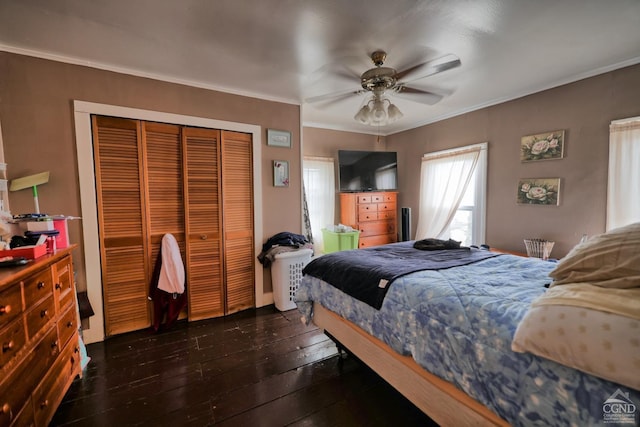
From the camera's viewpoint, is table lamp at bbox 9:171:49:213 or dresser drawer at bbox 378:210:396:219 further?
dresser drawer at bbox 378:210:396:219

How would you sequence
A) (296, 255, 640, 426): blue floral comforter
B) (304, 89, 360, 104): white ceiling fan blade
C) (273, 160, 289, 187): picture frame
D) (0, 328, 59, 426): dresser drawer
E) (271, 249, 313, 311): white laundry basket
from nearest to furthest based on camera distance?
(296, 255, 640, 426): blue floral comforter
(0, 328, 59, 426): dresser drawer
(304, 89, 360, 104): white ceiling fan blade
(271, 249, 313, 311): white laundry basket
(273, 160, 289, 187): picture frame

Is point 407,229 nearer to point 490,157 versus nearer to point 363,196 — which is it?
point 363,196

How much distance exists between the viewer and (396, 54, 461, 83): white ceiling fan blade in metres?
1.71

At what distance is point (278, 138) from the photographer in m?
3.01

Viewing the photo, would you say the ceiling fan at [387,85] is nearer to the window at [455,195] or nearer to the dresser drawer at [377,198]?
the window at [455,195]

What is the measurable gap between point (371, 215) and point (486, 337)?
3.28 m

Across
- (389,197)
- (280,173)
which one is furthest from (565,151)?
(280,173)

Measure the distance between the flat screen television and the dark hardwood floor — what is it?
2.49 meters

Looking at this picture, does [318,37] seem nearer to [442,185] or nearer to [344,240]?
[344,240]

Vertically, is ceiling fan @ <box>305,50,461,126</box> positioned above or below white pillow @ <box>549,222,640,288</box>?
above

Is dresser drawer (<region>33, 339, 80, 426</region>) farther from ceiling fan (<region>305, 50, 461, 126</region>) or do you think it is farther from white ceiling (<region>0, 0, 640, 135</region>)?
ceiling fan (<region>305, 50, 461, 126</region>)

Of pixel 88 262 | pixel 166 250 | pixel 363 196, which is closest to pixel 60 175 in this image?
pixel 88 262

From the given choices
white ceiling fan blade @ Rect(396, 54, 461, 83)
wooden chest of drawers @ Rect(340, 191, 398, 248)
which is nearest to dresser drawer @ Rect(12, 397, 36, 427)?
white ceiling fan blade @ Rect(396, 54, 461, 83)

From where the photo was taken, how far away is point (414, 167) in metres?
4.42
